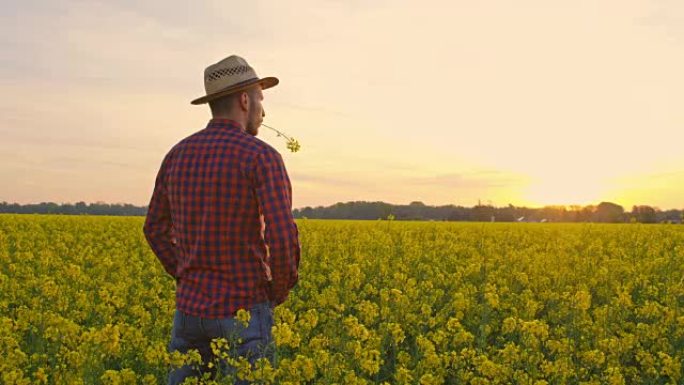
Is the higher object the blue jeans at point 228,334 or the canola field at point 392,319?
the blue jeans at point 228,334

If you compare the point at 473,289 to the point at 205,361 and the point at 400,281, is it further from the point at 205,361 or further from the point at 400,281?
the point at 205,361

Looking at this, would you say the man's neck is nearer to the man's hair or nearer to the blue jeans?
the man's hair

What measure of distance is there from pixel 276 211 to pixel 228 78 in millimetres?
788

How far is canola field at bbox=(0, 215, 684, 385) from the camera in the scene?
14.9 ft

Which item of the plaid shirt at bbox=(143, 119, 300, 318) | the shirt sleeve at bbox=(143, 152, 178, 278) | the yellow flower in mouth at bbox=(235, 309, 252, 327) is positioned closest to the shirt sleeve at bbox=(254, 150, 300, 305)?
the plaid shirt at bbox=(143, 119, 300, 318)

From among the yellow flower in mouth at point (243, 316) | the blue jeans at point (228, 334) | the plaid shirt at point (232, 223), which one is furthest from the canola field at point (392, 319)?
the plaid shirt at point (232, 223)

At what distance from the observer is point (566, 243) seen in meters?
15.9

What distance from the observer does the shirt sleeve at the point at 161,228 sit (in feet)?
12.5

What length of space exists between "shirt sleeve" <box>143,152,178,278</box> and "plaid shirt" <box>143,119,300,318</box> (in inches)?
11.5

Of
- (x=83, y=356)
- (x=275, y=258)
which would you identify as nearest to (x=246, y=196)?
(x=275, y=258)

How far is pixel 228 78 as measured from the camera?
3.57 metres

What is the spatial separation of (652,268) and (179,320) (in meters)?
10.5

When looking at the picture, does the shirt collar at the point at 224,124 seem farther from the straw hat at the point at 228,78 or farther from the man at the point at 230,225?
the straw hat at the point at 228,78

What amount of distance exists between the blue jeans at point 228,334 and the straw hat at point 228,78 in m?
1.10
